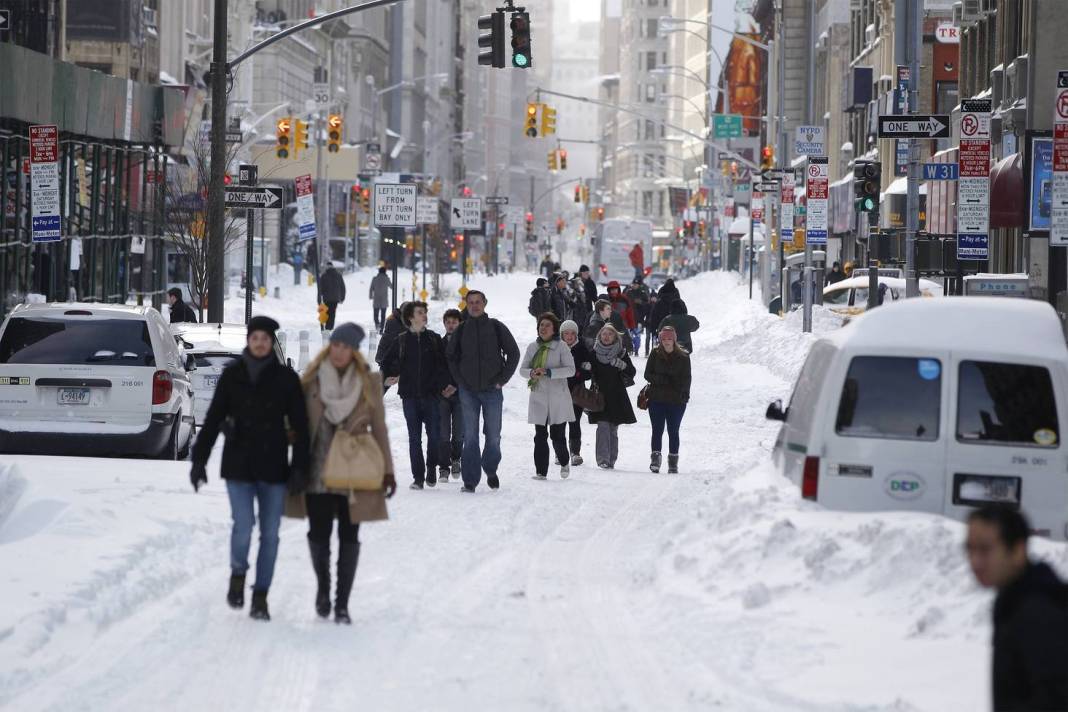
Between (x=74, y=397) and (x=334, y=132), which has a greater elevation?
(x=334, y=132)

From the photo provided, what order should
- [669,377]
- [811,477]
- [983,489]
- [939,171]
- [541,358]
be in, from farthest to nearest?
[939,171] < [669,377] < [541,358] < [811,477] < [983,489]

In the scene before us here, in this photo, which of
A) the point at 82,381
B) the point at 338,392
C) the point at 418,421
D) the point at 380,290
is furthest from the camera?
the point at 380,290

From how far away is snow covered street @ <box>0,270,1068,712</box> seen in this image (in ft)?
29.4

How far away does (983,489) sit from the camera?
1155 centimetres

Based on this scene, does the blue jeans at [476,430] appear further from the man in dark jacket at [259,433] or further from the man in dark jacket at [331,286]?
the man in dark jacket at [331,286]

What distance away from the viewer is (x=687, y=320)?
3073 cm

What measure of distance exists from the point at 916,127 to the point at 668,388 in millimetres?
5394

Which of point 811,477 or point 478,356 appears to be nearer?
point 811,477

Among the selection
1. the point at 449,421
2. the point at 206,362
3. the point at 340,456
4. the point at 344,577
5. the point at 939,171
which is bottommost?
the point at 344,577

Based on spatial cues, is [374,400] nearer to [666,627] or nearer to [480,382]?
[666,627]

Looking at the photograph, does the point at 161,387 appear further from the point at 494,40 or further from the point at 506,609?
the point at 494,40

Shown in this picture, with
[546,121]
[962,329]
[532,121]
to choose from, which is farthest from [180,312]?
[546,121]

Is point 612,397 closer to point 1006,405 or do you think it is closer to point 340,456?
point 1006,405

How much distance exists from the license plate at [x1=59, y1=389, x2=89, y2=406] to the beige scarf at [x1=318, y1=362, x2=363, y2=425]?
7754 mm
